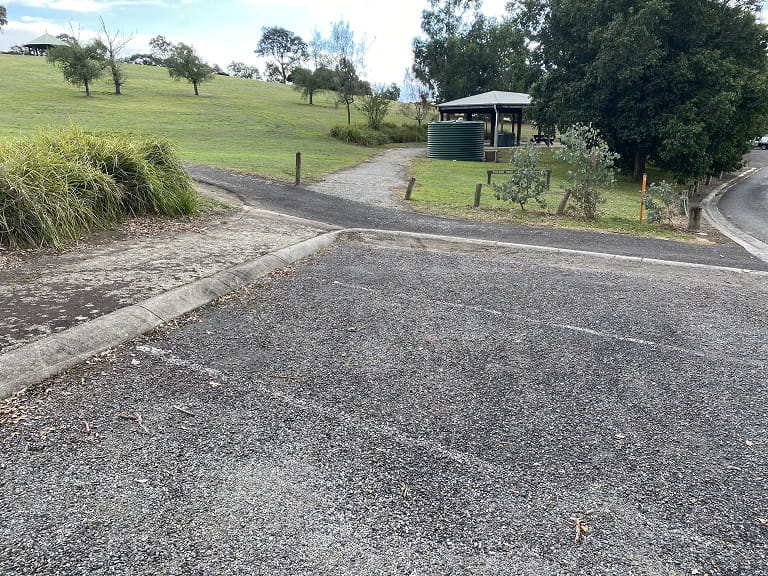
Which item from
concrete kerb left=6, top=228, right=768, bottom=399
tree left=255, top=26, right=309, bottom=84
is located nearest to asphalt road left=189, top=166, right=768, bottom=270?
concrete kerb left=6, top=228, right=768, bottom=399

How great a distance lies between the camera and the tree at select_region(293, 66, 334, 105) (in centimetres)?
5306

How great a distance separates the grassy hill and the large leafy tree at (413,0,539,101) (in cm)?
588

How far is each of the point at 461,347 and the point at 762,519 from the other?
2.39 meters

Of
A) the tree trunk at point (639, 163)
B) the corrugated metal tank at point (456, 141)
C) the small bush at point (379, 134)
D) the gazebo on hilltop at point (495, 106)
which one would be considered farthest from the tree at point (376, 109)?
the tree trunk at point (639, 163)

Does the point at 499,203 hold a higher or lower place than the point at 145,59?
lower

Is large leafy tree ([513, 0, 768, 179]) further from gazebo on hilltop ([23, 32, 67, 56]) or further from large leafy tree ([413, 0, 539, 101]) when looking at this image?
gazebo on hilltop ([23, 32, 67, 56])

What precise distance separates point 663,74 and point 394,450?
24475 millimetres

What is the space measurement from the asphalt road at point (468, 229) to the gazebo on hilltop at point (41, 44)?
9310 cm

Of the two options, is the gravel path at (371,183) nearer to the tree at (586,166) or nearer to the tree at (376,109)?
the tree at (586,166)

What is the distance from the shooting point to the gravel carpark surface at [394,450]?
7.62 feet

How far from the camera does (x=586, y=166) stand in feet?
40.2

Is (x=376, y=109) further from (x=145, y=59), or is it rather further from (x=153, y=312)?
(x=145, y=59)

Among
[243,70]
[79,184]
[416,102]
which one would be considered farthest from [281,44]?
[79,184]

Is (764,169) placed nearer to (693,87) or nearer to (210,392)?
(693,87)
